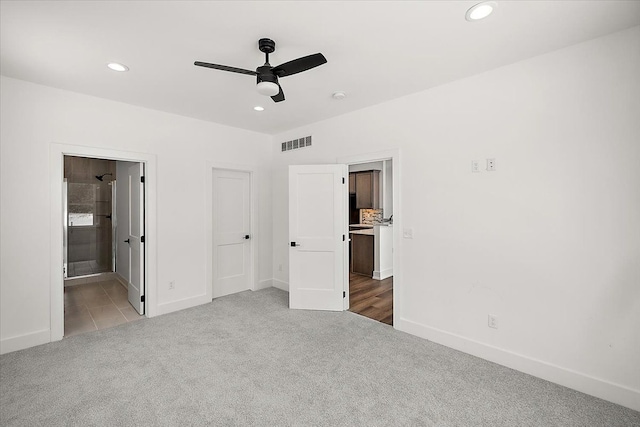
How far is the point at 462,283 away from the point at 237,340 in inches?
98.1

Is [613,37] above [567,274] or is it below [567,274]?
above

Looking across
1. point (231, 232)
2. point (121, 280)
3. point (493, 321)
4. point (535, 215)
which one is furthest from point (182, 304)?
point (535, 215)

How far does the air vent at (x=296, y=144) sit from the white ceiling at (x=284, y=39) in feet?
4.35

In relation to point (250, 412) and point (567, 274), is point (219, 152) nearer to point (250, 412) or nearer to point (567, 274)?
point (250, 412)

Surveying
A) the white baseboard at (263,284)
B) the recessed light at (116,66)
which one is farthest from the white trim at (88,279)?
the recessed light at (116,66)

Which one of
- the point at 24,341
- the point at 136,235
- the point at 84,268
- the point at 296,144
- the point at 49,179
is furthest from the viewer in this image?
the point at 84,268

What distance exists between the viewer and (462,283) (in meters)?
2.91

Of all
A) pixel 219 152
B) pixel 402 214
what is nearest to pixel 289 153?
pixel 219 152

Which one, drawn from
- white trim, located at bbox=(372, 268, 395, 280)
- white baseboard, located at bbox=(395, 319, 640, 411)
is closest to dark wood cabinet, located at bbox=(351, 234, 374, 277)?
white trim, located at bbox=(372, 268, 395, 280)

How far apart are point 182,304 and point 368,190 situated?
4.91m

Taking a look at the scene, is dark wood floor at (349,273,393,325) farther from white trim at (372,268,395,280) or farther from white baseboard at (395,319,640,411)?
white baseboard at (395,319,640,411)

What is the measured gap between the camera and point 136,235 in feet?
13.1

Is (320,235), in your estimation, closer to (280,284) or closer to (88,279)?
(280,284)

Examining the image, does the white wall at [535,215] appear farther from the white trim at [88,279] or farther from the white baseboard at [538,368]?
the white trim at [88,279]
